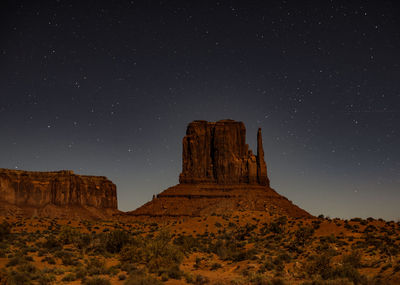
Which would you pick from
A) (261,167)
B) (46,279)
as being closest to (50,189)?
(261,167)

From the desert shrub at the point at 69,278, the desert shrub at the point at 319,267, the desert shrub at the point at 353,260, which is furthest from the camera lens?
the desert shrub at the point at 353,260

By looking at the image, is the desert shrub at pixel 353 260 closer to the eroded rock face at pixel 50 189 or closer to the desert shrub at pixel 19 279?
the desert shrub at pixel 19 279

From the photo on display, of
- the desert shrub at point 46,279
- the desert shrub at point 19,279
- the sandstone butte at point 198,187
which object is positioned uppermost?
the sandstone butte at point 198,187

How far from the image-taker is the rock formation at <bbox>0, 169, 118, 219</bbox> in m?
121

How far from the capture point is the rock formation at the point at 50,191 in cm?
12138

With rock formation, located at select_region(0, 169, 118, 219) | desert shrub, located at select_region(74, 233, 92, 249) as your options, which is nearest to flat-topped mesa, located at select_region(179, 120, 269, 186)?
desert shrub, located at select_region(74, 233, 92, 249)

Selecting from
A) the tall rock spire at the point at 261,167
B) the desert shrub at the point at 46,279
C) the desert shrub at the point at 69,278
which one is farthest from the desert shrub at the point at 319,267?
the tall rock spire at the point at 261,167

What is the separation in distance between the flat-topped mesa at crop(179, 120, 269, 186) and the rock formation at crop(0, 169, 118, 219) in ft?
202

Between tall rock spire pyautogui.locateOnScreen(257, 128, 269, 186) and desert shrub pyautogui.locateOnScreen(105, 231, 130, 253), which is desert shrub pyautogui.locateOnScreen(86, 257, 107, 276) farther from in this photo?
tall rock spire pyautogui.locateOnScreen(257, 128, 269, 186)

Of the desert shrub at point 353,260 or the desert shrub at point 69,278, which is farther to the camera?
the desert shrub at point 353,260

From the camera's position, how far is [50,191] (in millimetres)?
130875

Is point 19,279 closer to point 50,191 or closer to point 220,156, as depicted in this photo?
point 220,156

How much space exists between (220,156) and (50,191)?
76.8 meters

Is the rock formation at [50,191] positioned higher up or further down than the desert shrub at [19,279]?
higher up
